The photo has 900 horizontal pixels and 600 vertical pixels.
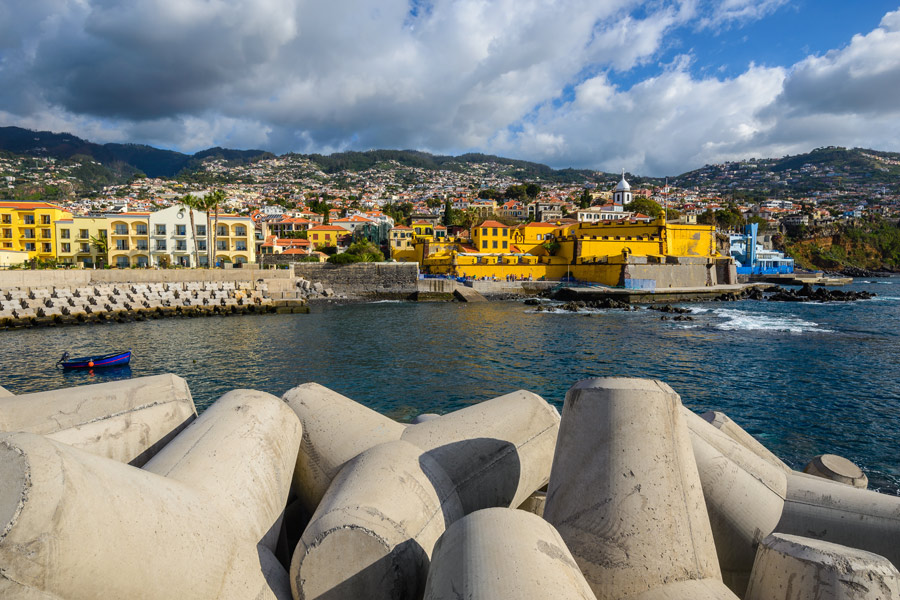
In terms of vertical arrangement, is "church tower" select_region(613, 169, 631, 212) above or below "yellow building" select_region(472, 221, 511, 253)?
above

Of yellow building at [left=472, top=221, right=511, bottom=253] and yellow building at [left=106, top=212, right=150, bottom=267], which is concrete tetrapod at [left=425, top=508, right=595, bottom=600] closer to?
yellow building at [left=106, top=212, right=150, bottom=267]

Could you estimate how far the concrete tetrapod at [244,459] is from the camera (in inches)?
109

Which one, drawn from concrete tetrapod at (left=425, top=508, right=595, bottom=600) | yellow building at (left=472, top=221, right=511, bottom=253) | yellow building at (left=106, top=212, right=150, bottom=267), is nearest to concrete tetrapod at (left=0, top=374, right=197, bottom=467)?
concrete tetrapod at (left=425, top=508, right=595, bottom=600)

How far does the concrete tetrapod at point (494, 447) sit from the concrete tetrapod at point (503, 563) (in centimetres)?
93

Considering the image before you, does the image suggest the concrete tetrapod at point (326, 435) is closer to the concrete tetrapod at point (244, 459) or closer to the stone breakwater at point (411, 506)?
the stone breakwater at point (411, 506)

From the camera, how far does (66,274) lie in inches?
1314

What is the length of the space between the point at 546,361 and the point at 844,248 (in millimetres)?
106452

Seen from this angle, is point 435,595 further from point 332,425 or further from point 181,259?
point 181,259

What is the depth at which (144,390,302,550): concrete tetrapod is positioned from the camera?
278 centimetres

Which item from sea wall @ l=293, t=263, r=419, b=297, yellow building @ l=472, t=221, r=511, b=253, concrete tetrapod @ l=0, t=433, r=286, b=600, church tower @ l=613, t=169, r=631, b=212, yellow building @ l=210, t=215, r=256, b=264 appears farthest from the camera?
church tower @ l=613, t=169, r=631, b=212

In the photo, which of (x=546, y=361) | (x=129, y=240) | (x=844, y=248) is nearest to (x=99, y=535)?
(x=546, y=361)

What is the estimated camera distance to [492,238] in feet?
198

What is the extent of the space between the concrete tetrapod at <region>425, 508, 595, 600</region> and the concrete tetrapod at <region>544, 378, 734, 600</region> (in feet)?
1.17

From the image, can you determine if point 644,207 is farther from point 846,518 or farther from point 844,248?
point 846,518
